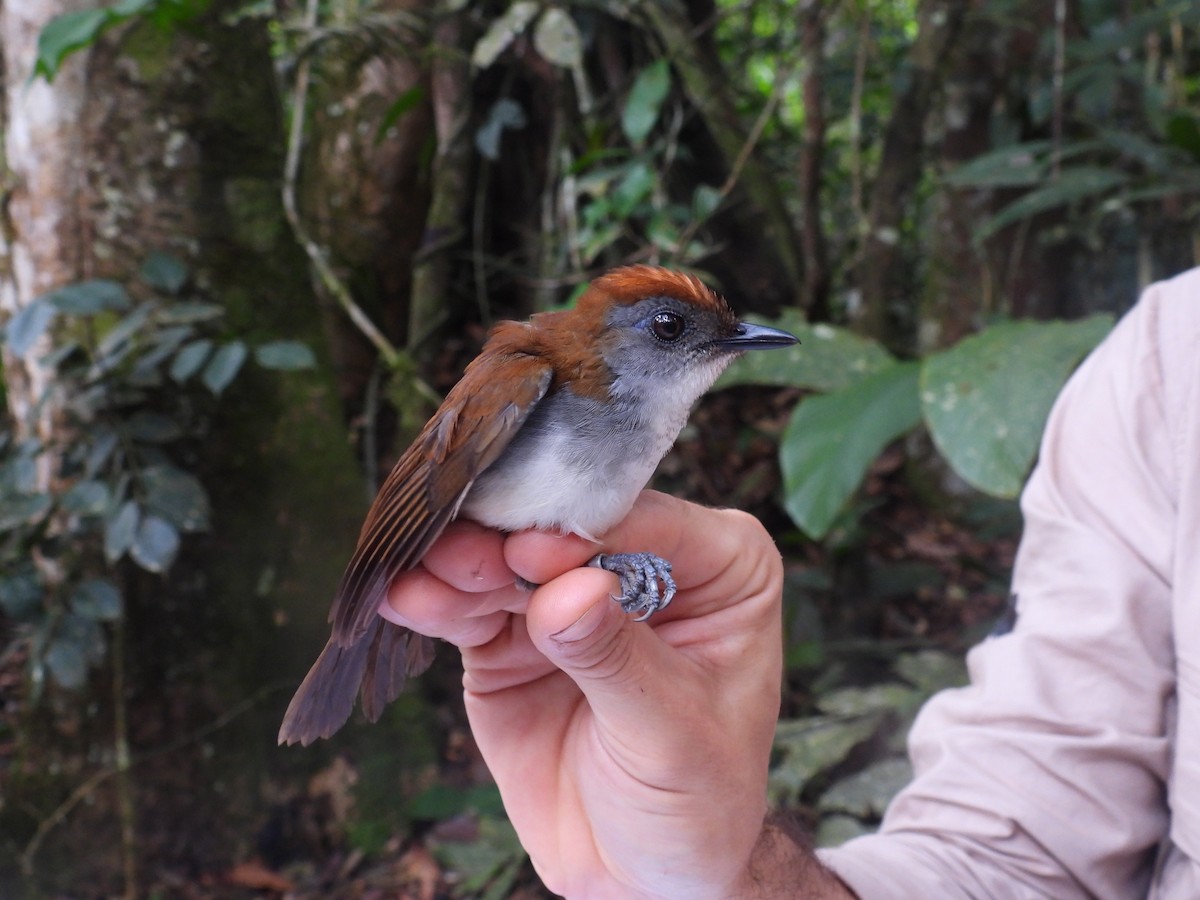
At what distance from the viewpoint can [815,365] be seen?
2791mm

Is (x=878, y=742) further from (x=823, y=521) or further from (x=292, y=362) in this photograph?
(x=292, y=362)

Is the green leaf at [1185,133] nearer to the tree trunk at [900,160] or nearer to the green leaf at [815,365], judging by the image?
the green leaf at [815,365]

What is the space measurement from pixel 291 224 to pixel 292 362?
2.75 feet

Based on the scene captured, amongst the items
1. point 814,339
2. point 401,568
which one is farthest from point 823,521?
point 401,568

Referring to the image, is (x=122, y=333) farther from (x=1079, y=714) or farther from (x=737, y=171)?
(x=1079, y=714)

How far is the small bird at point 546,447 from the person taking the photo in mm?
1346

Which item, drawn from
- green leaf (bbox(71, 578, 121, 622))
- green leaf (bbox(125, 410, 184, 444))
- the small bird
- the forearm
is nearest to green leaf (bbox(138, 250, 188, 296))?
green leaf (bbox(125, 410, 184, 444))

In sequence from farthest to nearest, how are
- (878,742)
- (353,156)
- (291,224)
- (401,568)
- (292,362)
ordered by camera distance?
1. (353,156)
2. (291,224)
3. (878,742)
4. (292,362)
5. (401,568)

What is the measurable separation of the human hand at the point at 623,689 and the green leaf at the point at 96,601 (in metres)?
1.47

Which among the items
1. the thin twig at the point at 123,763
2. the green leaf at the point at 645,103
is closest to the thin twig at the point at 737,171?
the green leaf at the point at 645,103

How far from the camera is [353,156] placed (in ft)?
13.5

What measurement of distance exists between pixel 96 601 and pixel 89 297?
76cm

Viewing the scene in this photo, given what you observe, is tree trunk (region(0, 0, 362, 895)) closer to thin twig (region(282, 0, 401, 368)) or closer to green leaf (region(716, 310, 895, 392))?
thin twig (region(282, 0, 401, 368))

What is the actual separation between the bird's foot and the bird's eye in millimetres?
357
